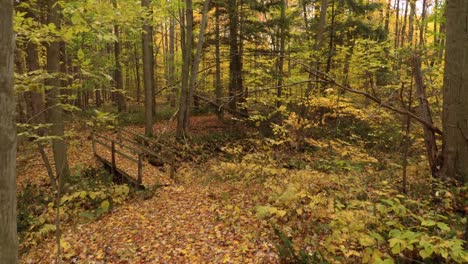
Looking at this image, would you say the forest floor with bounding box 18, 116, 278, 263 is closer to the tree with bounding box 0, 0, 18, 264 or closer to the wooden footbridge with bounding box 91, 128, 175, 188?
the wooden footbridge with bounding box 91, 128, 175, 188

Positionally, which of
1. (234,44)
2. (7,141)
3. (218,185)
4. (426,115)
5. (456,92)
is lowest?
(218,185)

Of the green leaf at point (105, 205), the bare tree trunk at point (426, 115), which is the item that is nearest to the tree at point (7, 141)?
the green leaf at point (105, 205)

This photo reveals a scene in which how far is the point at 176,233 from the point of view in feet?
20.3

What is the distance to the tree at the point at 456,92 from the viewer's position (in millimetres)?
4980

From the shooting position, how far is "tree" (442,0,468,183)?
4980 millimetres

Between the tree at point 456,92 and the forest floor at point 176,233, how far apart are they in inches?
147

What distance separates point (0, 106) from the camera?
1942mm

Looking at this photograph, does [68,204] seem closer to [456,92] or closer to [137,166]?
[137,166]

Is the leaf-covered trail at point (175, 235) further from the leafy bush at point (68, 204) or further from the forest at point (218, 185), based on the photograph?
the leafy bush at point (68, 204)

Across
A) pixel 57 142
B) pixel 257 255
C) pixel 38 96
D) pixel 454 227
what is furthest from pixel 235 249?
pixel 38 96

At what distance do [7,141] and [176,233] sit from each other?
15.6 feet

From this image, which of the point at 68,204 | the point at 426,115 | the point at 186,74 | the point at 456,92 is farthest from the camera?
the point at 186,74

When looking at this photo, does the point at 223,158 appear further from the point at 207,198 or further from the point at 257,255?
the point at 257,255

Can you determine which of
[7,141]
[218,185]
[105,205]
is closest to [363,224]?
[7,141]
